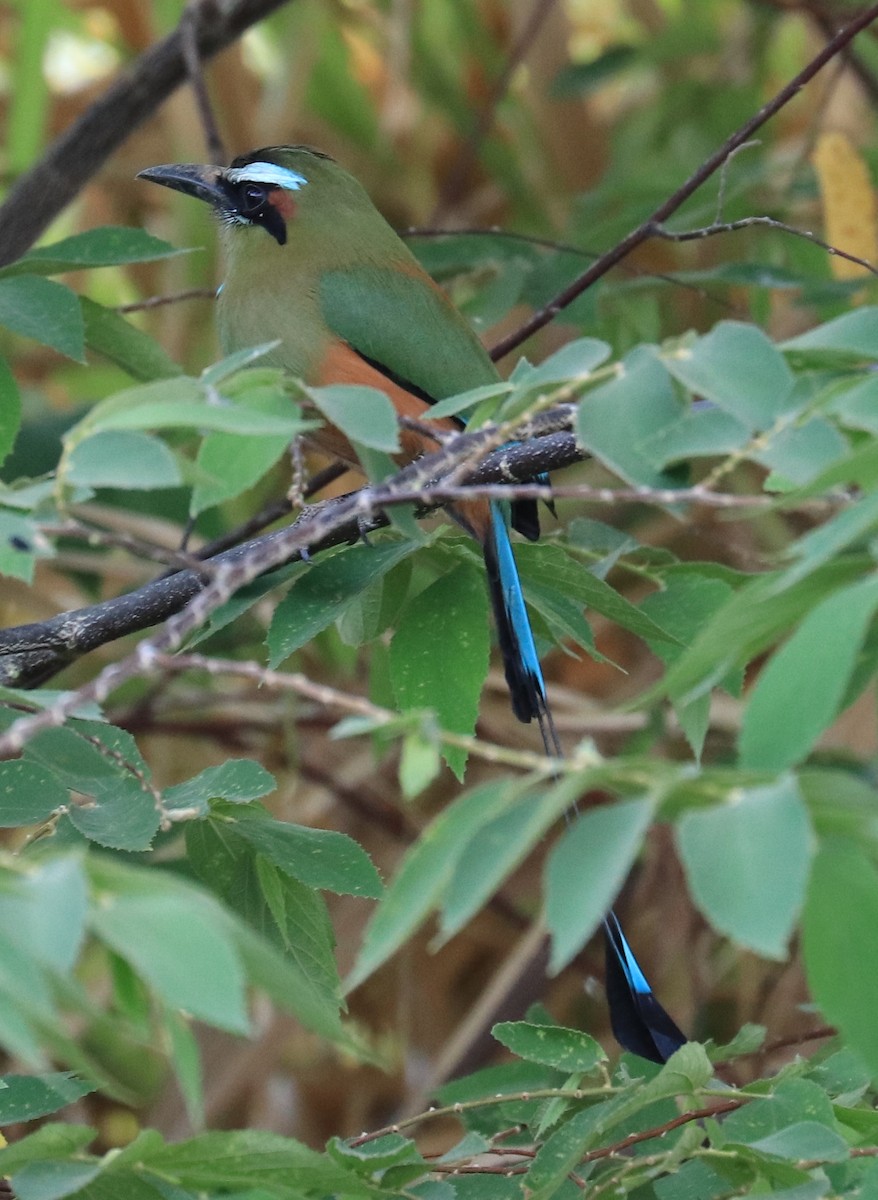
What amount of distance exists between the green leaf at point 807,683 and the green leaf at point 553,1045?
510 mm

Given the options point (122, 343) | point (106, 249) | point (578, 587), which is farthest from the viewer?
point (122, 343)

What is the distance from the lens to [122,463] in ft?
2.59

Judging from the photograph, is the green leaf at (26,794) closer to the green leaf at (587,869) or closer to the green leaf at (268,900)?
the green leaf at (268,900)

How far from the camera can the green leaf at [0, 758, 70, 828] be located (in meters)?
1.03

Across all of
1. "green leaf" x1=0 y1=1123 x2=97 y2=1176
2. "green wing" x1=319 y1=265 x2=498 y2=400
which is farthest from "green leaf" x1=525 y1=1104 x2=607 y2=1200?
→ "green wing" x1=319 y1=265 x2=498 y2=400

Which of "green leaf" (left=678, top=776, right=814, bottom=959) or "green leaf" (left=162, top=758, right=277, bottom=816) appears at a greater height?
"green leaf" (left=162, top=758, right=277, bottom=816)

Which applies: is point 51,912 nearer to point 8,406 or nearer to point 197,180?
point 8,406

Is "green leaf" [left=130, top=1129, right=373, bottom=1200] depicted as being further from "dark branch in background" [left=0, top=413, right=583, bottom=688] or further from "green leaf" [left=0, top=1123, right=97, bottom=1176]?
"dark branch in background" [left=0, top=413, right=583, bottom=688]

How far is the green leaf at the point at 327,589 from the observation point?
1.15 meters

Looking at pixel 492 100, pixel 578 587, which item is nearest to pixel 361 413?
pixel 578 587

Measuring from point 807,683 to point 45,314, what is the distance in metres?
0.91

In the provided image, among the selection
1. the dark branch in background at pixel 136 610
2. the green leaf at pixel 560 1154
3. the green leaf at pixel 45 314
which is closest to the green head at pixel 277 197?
the green leaf at pixel 45 314

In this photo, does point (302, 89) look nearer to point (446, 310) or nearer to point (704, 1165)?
point (446, 310)

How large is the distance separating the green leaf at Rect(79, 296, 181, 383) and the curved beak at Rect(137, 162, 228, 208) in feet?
1.28
